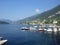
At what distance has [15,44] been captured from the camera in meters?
67.0

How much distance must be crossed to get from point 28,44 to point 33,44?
7.18 ft

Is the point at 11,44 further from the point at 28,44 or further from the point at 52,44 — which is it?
the point at 52,44

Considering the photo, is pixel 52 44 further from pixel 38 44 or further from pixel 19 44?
pixel 19 44

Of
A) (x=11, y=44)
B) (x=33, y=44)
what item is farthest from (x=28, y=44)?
(x=11, y=44)

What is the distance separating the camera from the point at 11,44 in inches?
2635

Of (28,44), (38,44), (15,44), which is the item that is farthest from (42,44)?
(15,44)

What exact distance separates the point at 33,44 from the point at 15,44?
7.82m

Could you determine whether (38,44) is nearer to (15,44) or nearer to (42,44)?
(42,44)

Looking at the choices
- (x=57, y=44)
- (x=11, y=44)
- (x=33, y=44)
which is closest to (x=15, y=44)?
(x=11, y=44)

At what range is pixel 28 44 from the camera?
6725 cm

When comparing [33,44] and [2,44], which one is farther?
[33,44]

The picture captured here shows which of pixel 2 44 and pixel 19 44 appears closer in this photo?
pixel 2 44

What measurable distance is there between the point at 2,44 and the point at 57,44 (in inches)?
915

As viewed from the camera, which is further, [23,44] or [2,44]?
[23,44]
